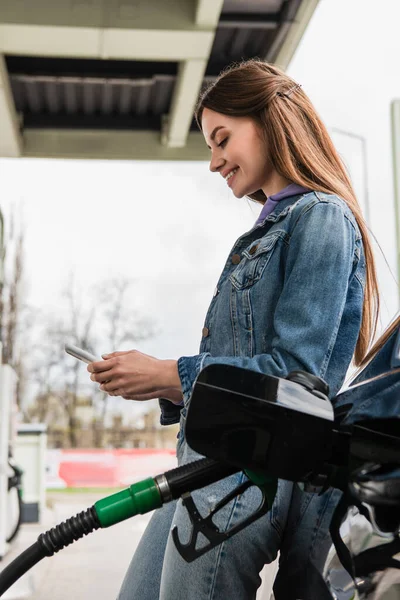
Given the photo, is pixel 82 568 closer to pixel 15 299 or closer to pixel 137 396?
pixel 137 396

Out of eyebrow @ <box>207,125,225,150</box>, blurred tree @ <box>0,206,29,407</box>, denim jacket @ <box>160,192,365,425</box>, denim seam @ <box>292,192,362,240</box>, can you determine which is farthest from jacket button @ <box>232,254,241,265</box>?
blurred tree @ <box>0,206,29,407</box>

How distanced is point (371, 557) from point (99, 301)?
15.4 m

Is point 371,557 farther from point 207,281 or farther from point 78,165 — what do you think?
point 78,165

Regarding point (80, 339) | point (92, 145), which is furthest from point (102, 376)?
point (80, 339)

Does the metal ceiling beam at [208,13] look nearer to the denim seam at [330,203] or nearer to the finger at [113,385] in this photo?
the denim seam at [330,203]

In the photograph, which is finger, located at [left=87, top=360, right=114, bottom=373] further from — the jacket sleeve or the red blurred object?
the red blurred object

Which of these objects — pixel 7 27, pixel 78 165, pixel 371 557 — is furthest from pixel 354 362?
pixel 78 165

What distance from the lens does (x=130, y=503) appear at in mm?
725

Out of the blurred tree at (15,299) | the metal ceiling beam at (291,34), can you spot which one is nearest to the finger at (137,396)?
the metal ceiling beam at (291,34)

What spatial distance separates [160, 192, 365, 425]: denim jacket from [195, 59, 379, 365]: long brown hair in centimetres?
6

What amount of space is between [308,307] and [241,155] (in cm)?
36

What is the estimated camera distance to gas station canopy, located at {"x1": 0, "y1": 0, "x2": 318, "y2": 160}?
5562 millimetres

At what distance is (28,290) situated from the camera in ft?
55.7

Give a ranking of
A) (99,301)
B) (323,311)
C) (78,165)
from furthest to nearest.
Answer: (78,165) < (99,301) < (323,311)
